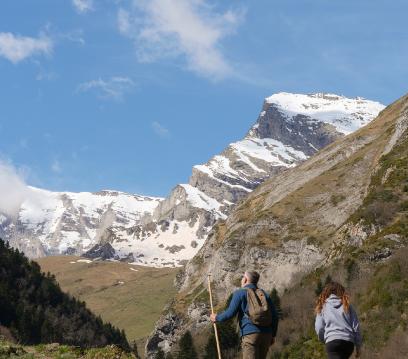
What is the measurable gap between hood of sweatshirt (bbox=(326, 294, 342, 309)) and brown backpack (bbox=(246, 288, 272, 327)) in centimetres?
133

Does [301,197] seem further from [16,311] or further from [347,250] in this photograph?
[16,311]

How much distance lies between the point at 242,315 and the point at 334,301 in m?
2.11

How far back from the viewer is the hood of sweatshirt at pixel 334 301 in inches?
501

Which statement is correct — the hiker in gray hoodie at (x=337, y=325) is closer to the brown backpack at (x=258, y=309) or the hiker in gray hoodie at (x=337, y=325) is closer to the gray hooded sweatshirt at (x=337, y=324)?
the gray hooded sweatshirt at (x=337, y=324)

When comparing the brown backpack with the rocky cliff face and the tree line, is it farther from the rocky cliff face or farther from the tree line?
the tree line

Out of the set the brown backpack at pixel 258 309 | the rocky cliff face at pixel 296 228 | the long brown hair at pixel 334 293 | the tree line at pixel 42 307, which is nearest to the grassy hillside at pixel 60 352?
the brown backpack at pixel 258 309

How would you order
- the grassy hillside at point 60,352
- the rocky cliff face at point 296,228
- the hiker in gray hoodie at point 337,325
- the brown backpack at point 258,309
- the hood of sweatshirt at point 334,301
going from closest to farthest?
the hiker in gray hoodie at point 337,325 < the hood of sweatshirt at point 334,301 < the brown backpack at point 258,309 < the grassy hillside at point 60,352 < the rocky cliff face at point 296,228

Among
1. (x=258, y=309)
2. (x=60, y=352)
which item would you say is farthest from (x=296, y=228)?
(x=258, y=309)

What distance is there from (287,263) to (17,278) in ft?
283

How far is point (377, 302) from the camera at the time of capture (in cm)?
6088

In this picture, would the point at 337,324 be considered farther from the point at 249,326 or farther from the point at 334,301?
the point at 249,326

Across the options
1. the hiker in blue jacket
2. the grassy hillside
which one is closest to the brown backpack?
the hiker in blue jacket

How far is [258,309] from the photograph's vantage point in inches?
512

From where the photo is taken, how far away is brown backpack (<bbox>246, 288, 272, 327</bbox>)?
12992 millimetres
